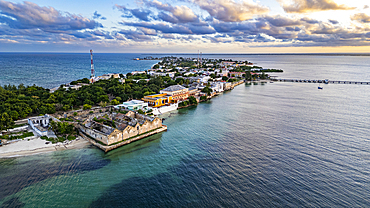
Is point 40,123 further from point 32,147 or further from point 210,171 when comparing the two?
point 210,171

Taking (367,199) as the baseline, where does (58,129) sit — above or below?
above

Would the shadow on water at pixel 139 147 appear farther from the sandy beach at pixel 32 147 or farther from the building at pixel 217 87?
the building at pixel 217 87

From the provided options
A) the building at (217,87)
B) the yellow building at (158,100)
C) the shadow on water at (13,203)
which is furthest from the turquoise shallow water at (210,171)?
the building at (217,87)

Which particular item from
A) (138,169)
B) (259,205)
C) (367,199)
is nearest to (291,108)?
(367,199)

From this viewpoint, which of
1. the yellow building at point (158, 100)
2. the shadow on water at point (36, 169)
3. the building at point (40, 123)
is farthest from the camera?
the yellow building at point (158, 100)

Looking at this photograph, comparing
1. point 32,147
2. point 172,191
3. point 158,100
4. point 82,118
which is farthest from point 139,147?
point 158,100

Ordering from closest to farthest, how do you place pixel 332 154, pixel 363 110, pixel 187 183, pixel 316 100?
pixel 187 183, pixel 332 154, pixel 363 110, pixel 316 100

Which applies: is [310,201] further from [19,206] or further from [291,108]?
[291,108]
